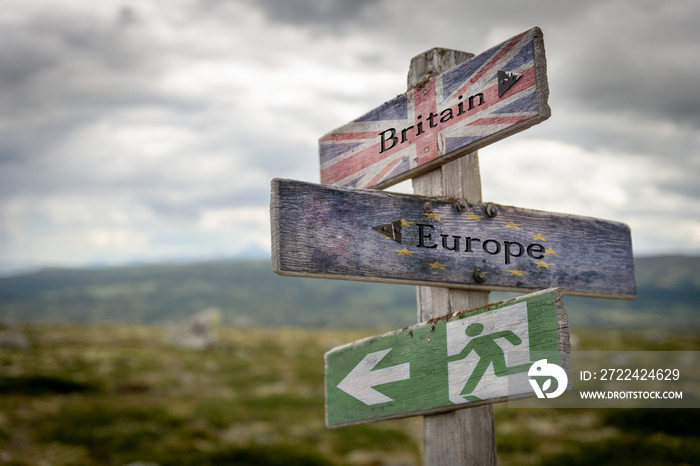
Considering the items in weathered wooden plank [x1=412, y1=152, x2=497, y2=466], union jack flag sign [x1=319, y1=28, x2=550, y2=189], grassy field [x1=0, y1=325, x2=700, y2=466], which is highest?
union jack flag sign [x1=319, y1=28, x2=550, y2=189]

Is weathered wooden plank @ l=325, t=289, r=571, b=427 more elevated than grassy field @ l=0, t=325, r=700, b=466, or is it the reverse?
weathered wooden plank @ l=325, t=289, r=571, b=427

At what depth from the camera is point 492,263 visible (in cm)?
256

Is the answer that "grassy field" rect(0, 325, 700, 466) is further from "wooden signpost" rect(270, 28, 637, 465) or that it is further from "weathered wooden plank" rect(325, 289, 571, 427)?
"wooden signpost" rect(270, 28, 637, 465)

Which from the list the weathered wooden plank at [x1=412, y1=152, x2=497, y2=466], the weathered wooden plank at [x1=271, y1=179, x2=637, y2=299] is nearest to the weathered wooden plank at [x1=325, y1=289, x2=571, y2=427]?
the weathered wooden plank at [x1=412, y1=152, x2=497, y2=466]

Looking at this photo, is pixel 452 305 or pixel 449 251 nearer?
pixel 449 251

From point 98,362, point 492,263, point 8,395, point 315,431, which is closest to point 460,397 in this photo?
point 492,263

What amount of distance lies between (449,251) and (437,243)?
0.26 ft

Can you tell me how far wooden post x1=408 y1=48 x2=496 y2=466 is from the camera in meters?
2.48

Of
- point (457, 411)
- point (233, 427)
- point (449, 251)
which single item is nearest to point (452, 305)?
point (449, 251)

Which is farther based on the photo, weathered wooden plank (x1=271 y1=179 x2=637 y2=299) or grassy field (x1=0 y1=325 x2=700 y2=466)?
grassy field (x1=0 y1=325 x2=700 y2=466)

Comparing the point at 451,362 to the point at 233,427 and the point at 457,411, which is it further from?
the point at 233,427

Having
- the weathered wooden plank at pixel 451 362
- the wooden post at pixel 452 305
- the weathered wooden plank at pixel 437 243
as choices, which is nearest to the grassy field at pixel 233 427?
the weathered wooden plank at pixel 451 362

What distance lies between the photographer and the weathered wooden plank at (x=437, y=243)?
2.18 metres

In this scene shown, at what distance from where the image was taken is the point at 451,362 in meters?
2.30
